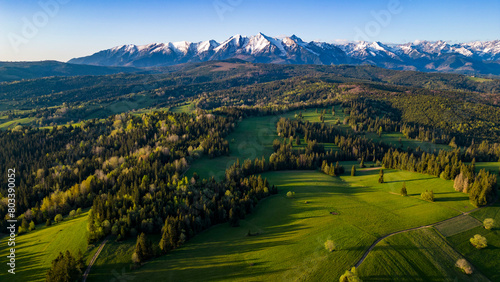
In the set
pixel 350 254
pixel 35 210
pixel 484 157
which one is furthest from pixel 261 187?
pixel 484 157

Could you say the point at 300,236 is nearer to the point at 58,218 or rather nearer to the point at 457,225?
the point at 457,225

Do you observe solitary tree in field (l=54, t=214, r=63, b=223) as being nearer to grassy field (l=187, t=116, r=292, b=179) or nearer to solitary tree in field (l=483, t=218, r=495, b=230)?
grassy field (l=187, t=116, r=292, b=179)

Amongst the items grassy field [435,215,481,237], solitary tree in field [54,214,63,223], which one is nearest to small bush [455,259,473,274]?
grassy field [435,215,481,237]

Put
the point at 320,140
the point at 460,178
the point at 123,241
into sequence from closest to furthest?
1. the point at 123,241
2. the point at 460,178
3. the point at 320,140

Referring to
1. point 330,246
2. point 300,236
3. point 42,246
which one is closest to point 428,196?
point 330,246

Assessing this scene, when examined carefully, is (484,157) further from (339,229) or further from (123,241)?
(123,241)
